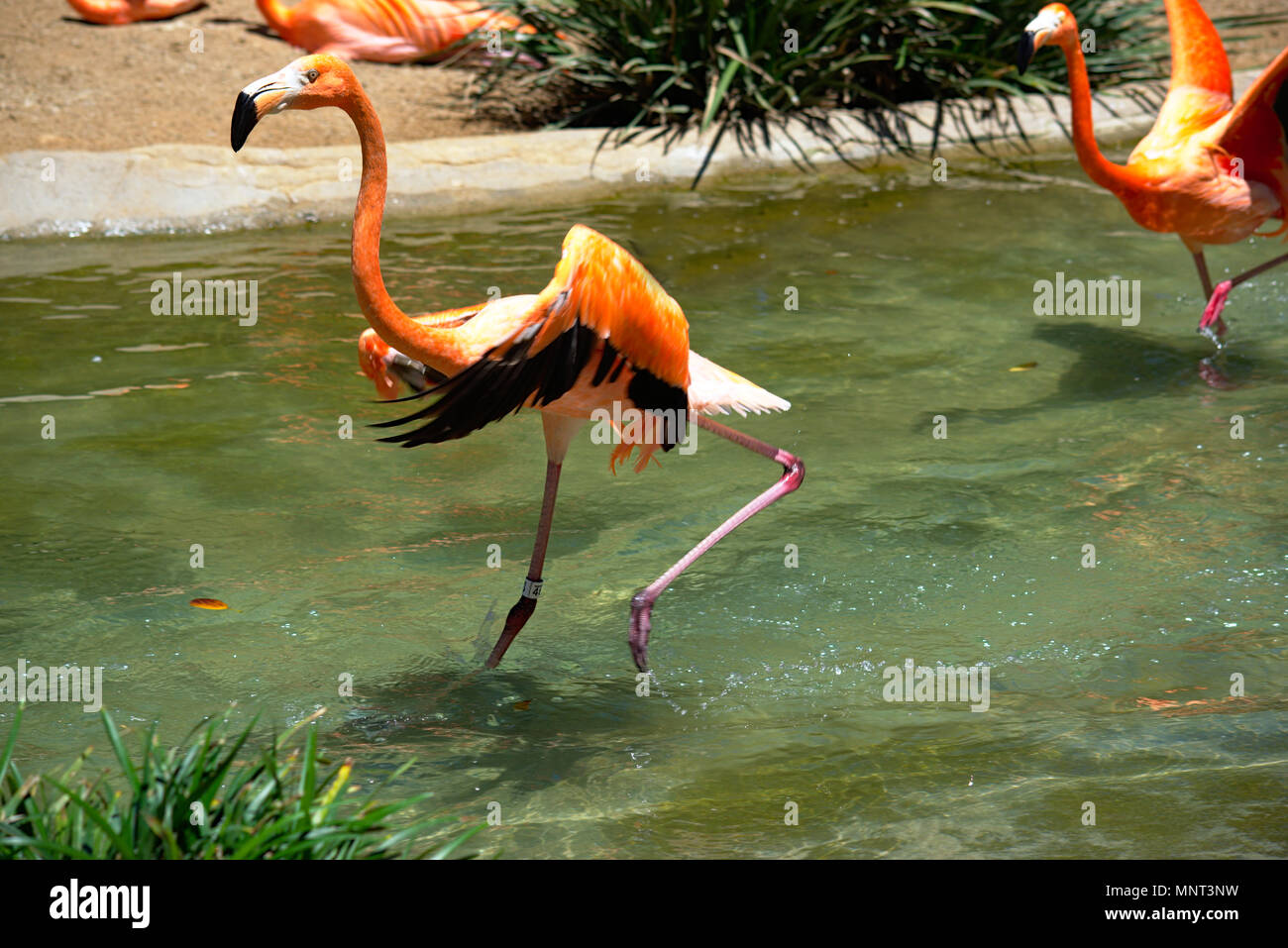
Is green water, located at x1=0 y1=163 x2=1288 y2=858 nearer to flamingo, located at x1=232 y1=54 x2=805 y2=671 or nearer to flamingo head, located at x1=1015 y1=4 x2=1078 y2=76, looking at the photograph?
flamingo, located at x1=232 y1=54 x2=805 y2=671

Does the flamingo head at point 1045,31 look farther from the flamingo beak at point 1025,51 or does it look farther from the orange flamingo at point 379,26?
the orange flamingo at point 379,26

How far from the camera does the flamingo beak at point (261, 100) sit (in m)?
2.82

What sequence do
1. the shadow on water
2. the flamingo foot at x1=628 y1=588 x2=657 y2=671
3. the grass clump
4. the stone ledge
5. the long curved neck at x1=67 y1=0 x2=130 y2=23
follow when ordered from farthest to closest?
1. the long curved neck at x1=67 y1=0 x2=130 y2=23
2. the stone ledge
3. the shadow on water
4. the flamingo foot at x1=628 y1=588 x2=657 y2=671
5. the grass clump

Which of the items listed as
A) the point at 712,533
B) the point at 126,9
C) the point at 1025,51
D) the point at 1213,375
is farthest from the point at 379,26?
the point at 712,533

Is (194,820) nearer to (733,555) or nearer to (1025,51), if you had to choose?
(733,555)

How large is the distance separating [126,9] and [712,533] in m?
9.26

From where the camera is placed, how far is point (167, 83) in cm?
1019

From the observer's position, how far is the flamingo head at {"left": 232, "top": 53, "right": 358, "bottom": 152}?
284cm

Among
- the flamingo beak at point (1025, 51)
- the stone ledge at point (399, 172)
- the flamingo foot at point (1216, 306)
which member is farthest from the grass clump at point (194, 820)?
the stone ledge at point (399, 172)

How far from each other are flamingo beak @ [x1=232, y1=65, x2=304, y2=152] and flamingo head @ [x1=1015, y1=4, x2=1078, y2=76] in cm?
339

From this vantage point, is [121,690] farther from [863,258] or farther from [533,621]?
[863,258]

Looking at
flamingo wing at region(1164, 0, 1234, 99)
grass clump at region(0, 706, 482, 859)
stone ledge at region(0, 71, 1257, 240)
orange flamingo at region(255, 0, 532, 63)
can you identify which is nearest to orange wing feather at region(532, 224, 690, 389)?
grass clump at region(0, 706, 482, 859)
